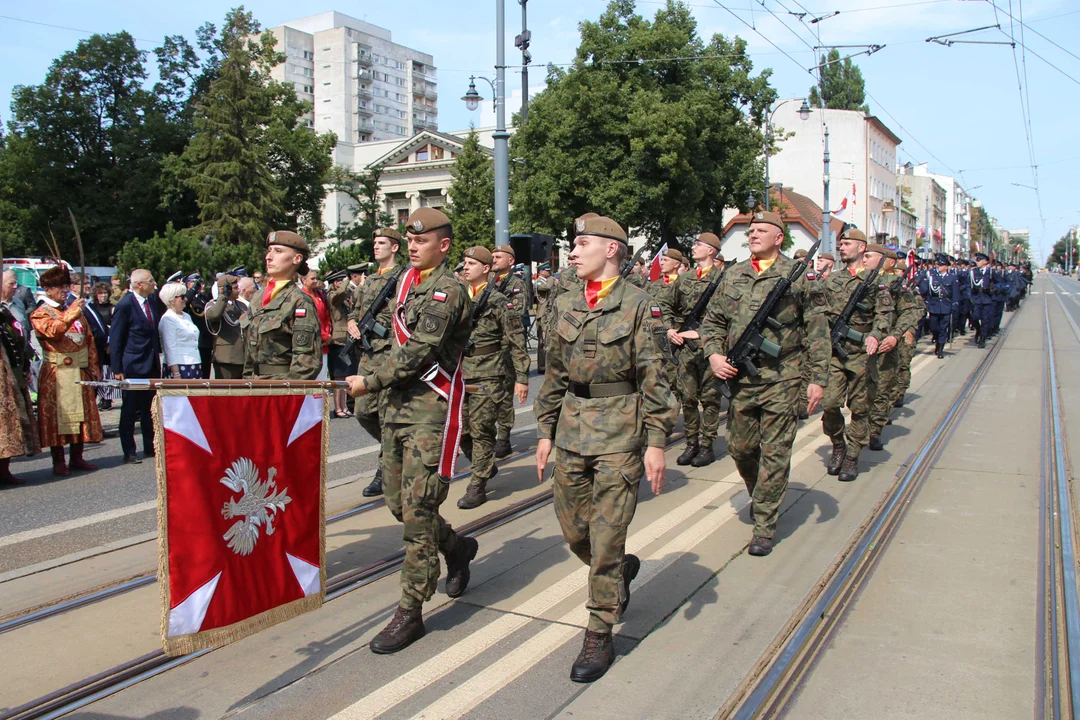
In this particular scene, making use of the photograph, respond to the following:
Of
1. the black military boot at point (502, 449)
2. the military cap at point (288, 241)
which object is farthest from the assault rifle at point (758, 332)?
the black military boot at point (502, 449)

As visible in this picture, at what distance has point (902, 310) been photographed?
9.01 m

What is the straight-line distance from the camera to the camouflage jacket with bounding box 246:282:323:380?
209 inches

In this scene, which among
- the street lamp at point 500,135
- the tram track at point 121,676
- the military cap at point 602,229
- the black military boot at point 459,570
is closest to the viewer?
the tram track at point 121,676

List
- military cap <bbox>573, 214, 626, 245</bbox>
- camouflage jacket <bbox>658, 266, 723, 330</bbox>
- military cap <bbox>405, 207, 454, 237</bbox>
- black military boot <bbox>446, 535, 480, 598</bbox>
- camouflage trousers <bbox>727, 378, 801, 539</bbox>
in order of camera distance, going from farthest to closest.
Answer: camouflage jacket <bbox>658, 266, 723, 330</bbox> → camouflage trousers <bbox>727, 378, 801, 539</bbox> → black military boot <bbox>446, 535, 480, 598</bbox> → military cap <bbox>405, 207, 454, 237</bbox> → military cap <bbox>573, 214, 626, 245</bbox>

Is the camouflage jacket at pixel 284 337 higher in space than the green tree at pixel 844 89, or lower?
lower

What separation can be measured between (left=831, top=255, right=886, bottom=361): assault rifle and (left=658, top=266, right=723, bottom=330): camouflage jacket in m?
1.26

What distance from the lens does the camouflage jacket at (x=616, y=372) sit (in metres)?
3.89

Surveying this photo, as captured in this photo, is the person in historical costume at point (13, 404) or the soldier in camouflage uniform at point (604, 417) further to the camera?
the person in historical costume at point (13, 404)

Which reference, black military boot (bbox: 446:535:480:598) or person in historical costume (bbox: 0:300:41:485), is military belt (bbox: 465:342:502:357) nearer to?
black military boot (bbox: 446:535:480:598)

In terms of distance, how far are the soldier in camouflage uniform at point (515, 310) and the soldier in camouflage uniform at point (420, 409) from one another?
9.35ft

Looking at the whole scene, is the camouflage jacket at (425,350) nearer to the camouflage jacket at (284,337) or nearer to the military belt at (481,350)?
the camouflage jacket at (284,337)

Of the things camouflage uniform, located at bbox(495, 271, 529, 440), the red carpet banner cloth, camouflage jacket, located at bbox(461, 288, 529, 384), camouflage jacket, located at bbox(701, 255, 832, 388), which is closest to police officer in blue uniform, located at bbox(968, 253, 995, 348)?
camouflage uniform, located at bbox(495, 271, 529, 440)

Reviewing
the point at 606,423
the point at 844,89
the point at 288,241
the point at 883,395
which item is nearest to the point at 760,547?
the point at 606,423

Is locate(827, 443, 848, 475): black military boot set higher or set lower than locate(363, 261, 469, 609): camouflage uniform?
lower
